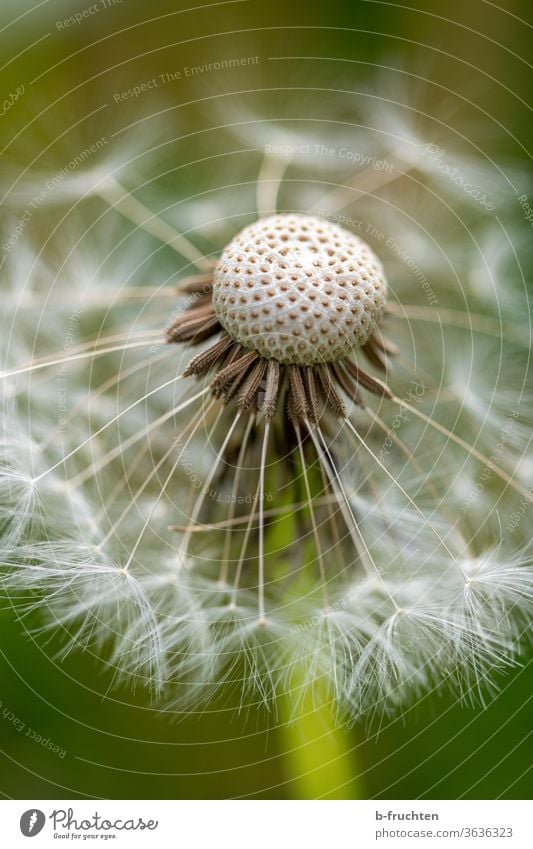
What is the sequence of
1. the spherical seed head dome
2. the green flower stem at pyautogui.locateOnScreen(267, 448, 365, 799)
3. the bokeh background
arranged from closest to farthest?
the spherical seed head dome
the green flower stem at pyautogui.locateOnScreen(267, 448, 365, 799)
the bokeh background

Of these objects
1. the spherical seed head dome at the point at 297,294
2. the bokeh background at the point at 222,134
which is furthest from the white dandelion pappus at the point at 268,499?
the bokeh background at the point at 222,134

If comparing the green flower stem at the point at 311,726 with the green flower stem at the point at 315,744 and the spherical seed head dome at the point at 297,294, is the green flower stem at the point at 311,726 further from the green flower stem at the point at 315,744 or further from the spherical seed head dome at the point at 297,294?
the spherical seed head dome at the point at 297,294

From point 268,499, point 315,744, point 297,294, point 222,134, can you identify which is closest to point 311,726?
point 315,744

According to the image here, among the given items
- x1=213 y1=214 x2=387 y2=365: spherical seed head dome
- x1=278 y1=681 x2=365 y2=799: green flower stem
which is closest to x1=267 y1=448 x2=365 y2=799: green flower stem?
x1=278 y1=681 x2=365 y2=799: green flower stem

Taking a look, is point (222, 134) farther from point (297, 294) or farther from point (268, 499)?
point (268, 499)

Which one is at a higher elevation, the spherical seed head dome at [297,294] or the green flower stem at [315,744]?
the spherical seed head dome at [297,294]

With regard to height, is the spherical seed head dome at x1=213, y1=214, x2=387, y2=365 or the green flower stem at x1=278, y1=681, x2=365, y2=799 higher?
the spherical seed head dome at x1=213, y1=214, x2=387, y2=365

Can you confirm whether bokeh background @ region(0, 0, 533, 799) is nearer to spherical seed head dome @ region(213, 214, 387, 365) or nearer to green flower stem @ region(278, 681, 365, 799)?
green flower stem @ region(278, 681, 365, 799)

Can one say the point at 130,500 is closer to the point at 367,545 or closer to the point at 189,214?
the point at 367,545
